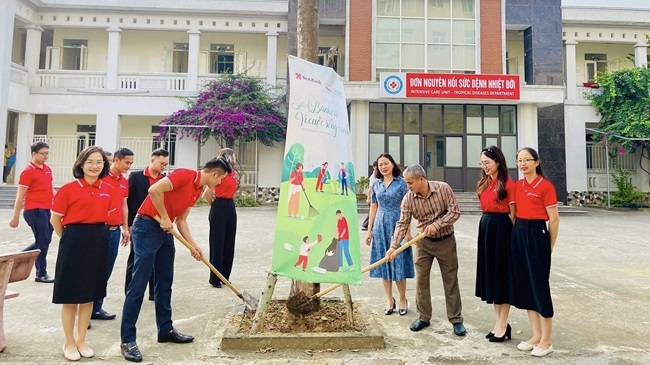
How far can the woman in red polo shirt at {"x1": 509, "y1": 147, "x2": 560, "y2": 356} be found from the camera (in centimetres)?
330

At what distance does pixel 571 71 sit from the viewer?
18.5 meters

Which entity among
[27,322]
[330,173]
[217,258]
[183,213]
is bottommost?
[27,322]

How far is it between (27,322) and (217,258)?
80.1 inches

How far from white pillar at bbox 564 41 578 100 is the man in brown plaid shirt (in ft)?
58.6

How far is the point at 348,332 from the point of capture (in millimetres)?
Result: 3508

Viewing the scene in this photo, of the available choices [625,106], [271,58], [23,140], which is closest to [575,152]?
[625,106]

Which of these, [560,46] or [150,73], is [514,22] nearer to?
[560,46]

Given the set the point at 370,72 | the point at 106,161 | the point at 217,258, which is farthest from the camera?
the point at 370,72

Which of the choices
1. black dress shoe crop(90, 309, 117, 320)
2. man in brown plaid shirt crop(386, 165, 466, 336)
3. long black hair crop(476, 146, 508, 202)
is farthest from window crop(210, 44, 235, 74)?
long black hair crop(476, 146, 508, 202)

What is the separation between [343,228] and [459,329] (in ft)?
4.96

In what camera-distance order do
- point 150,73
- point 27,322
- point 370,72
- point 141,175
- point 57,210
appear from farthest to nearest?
point 150,73 → point 370,72 → point 141,175 → point 27,322 → point 57,210

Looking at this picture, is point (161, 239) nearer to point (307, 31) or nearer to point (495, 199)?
point (307, 31)

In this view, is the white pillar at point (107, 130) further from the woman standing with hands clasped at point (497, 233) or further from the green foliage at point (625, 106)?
the green foliage at point (625, 106)

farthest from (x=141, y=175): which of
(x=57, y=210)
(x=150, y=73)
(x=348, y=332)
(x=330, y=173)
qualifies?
(x=150, y=73)
